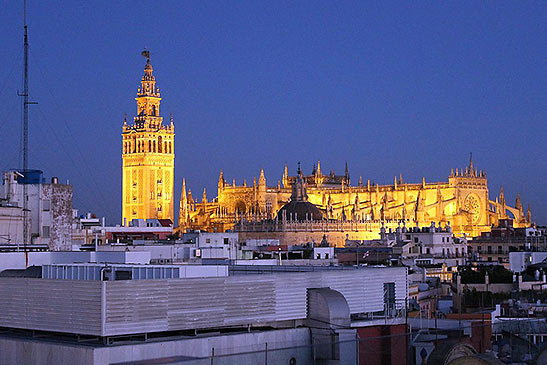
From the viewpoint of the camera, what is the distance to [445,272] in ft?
221

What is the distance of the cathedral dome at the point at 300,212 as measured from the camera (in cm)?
Result: 12269

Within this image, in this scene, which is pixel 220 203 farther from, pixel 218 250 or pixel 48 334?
pixel 48 334

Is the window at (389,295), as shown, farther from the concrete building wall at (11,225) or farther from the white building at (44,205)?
the white building at (44,205)

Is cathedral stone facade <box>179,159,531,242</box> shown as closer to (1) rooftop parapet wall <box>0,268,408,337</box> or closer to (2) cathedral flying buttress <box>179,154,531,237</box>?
(2) cathedral flying buttress <box>179,154,531,237</box>

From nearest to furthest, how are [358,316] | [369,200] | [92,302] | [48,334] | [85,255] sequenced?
[92,302] → [48,334] → [358,316] → [85,255] → [369,200]

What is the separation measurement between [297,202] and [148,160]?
2988 centimetres

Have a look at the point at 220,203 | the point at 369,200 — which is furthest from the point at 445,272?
the point at 220,203

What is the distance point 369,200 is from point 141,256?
346 feet

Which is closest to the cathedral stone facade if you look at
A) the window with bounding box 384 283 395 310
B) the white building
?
the white building

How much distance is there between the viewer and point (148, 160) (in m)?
150

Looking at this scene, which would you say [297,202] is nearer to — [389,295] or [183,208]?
[183,208]

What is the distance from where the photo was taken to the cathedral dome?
4830 inches

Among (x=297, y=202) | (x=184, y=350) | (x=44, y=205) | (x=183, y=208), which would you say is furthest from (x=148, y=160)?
(x=184, y=350)

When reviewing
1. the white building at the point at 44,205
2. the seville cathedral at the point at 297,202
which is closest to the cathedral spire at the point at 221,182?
the seville cathedral at the point at 297,202
